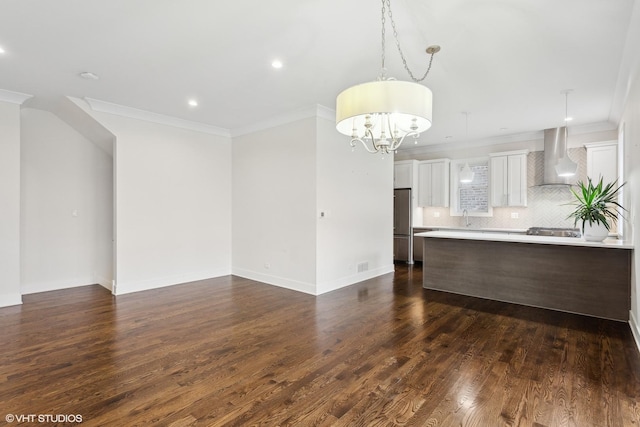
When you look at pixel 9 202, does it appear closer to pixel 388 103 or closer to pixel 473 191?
pixel 388 103

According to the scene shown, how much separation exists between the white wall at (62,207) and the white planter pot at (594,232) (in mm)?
6634

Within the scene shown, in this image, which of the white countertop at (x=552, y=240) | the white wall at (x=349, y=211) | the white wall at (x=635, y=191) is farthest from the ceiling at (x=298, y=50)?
the white countertop at (x=552, y=240)

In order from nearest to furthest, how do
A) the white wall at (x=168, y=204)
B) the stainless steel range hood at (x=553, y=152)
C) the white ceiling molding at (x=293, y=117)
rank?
the white ceiling molding at (x=293, y=117) → the white wall at (x=168, y=204) → the stainless steel range hood at (x=553, y=152)

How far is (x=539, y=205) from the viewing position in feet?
21.4

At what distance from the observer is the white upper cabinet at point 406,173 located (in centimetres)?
774

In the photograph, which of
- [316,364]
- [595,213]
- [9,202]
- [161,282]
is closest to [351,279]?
[316,364]

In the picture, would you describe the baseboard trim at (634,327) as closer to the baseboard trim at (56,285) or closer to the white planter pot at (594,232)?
the white planter pot at (594,232)

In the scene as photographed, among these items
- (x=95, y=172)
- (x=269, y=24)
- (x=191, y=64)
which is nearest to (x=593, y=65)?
(x=269, y=24)

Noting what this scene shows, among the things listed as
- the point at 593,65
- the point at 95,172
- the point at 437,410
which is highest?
the point at 593,65

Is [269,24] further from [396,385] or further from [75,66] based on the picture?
[396,385]

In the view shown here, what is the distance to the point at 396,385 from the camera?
2416 mm

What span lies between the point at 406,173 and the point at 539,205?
2.67m

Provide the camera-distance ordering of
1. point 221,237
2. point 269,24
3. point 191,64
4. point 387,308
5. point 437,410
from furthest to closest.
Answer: point 221,237 → point 387,308 → point 191,64 → point 269,24 → point 437,410

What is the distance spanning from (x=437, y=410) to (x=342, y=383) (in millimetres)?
656
